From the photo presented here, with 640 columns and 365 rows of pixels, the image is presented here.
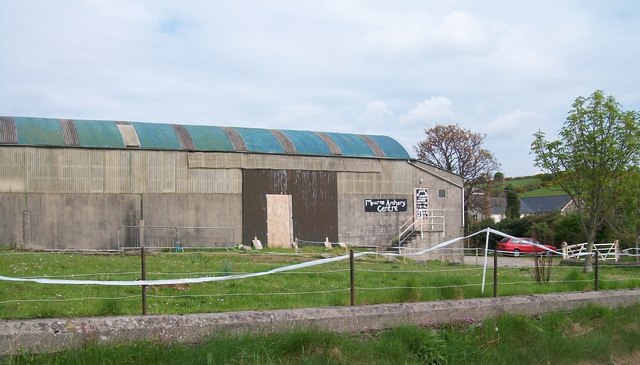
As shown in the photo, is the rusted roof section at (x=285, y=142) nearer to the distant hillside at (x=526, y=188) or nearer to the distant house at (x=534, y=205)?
the distant hillside at (x=526, y=188)

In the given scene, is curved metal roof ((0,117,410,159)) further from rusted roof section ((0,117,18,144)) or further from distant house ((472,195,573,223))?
distant house ((472,195,573,223))

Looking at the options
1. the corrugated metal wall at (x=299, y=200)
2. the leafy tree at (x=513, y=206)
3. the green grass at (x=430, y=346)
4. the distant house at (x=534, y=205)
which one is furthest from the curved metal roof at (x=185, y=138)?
the distant house at (x=534, y=205)

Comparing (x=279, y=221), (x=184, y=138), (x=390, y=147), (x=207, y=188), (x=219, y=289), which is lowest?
(x=219, y=289)

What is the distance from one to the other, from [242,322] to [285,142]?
87.8ft

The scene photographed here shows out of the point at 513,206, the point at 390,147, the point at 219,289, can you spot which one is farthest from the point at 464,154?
the point at 219,289

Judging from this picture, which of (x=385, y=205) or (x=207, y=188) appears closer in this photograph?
(x=207, y=188)

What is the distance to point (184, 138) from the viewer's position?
3158 cm

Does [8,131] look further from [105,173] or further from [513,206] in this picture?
[513,206]

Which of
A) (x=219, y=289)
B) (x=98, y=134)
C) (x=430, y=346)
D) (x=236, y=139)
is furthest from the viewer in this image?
(x=236, y=139)

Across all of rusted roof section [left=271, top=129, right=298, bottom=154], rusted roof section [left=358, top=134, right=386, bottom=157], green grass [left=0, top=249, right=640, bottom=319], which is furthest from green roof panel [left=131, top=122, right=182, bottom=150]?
green grass [left=0, top=249, right=640, bottom=319]

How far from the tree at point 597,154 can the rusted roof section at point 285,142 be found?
45.4 ft

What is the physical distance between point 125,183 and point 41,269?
15.4m

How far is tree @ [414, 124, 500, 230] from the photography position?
60594 mm

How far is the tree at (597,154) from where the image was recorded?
72.4 ft
